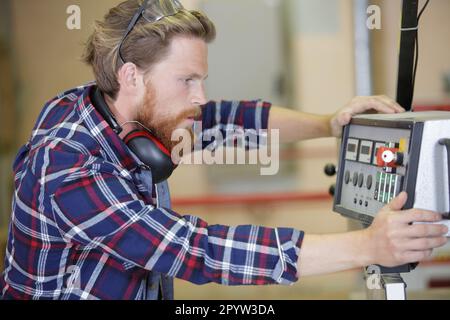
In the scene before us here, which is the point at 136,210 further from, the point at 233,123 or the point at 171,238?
the point at 233,123

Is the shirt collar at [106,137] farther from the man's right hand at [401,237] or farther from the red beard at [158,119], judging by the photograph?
the man's right hand at [401,237]

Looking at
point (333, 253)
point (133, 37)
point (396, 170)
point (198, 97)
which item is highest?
point (133, 37)

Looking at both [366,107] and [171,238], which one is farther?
[366,107]

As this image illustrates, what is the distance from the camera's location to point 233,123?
1.82 meters

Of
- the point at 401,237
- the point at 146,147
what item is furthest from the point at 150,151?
the point at 401,237

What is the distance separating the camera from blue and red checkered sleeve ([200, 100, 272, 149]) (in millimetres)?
1798

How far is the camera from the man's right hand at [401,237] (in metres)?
1.01

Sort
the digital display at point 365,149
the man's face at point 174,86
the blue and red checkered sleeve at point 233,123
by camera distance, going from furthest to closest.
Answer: the blue and red checkered sleeve at point 233,123 → the man's face at point 174,86 → the digital display at point 365,149

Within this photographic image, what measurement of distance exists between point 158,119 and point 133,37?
0.19 metres

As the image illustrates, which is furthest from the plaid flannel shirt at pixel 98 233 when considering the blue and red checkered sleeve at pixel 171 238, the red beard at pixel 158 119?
the red beard at pixel 158 119

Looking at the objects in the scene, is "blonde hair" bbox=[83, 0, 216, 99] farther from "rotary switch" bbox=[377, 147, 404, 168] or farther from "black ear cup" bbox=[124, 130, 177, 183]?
"rotary switch" bbox=[377, 147, 404, 168]

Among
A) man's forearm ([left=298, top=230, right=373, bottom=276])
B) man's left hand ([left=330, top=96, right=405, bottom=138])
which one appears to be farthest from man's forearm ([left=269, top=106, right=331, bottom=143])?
man's forearm ([left=298, top=230, right=373, bottom=276])

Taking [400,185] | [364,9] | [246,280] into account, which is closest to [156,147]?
[246,280]

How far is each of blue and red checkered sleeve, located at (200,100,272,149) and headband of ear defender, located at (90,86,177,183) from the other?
44 cm
